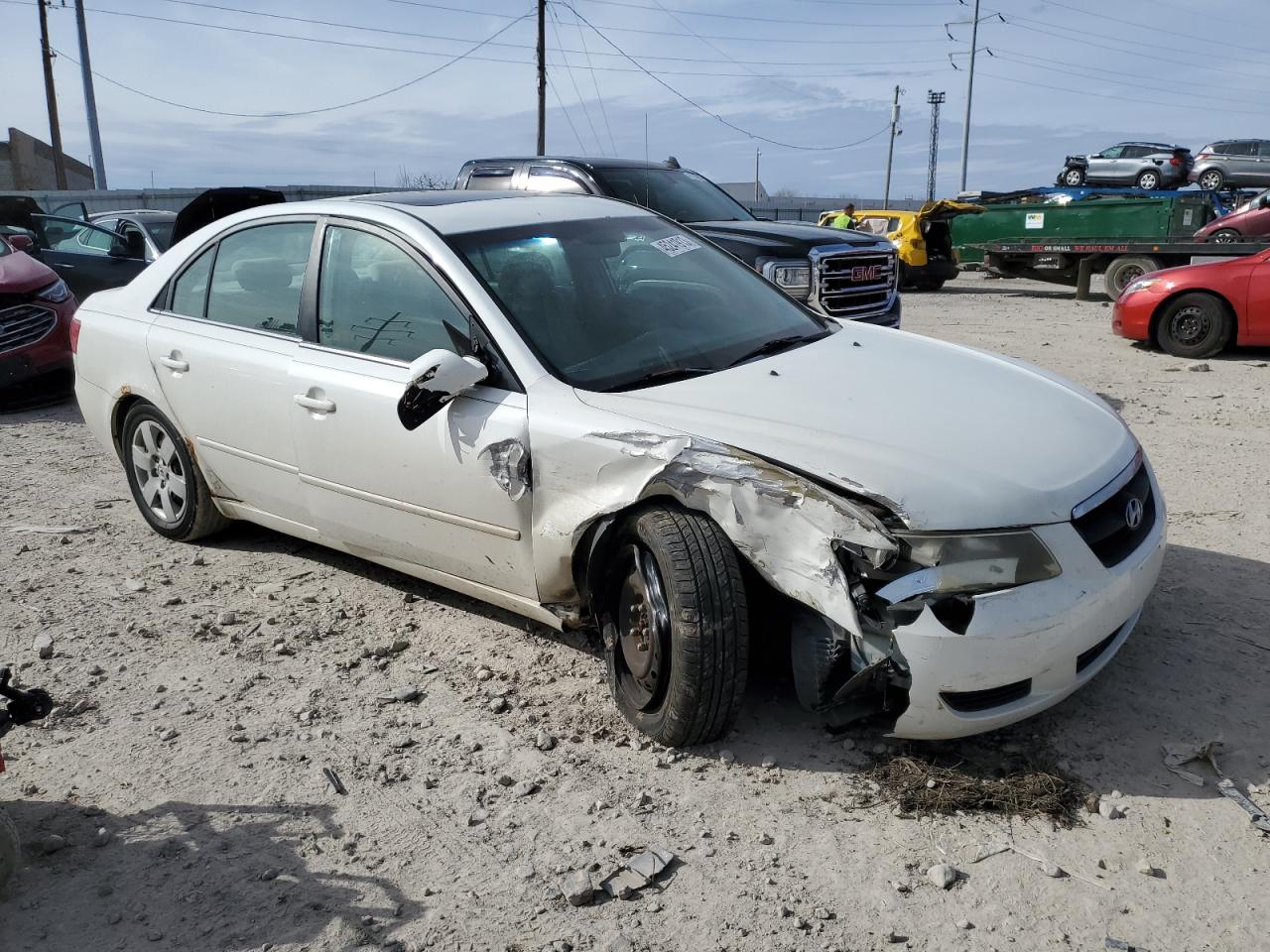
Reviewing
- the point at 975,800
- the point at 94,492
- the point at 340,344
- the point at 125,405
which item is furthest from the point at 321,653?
the point at 94,492

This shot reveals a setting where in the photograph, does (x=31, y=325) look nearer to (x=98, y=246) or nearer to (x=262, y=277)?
(x=98, y=246)

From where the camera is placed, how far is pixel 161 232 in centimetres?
1262

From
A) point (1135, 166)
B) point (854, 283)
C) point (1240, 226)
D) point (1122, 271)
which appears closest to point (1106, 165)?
point (1135, 166)

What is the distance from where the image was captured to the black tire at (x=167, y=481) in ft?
16.4

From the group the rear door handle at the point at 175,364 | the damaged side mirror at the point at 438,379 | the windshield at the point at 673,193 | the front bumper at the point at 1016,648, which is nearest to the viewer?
the front bumper at the point at 1016,648

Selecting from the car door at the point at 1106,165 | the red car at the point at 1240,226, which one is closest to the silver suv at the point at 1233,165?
the car door at the point at 1106,165

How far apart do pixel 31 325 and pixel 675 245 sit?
6.93m

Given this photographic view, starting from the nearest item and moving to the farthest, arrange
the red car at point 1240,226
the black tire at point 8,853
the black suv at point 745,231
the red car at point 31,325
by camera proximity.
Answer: the black tire at point 8,853 < the black suv at point 745,231 < the red car at point 31,325 < the red car at point 1240,226

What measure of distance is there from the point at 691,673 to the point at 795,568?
0.45 metres

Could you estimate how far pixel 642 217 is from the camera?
4625 millimetres

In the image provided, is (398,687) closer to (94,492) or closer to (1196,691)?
(1196,691)

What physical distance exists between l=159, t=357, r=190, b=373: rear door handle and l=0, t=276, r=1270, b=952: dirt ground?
3.14ft

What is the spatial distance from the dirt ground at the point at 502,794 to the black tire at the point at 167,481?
348mm

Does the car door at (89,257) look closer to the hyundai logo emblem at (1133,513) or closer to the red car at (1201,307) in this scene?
the red car at (1201,307)
